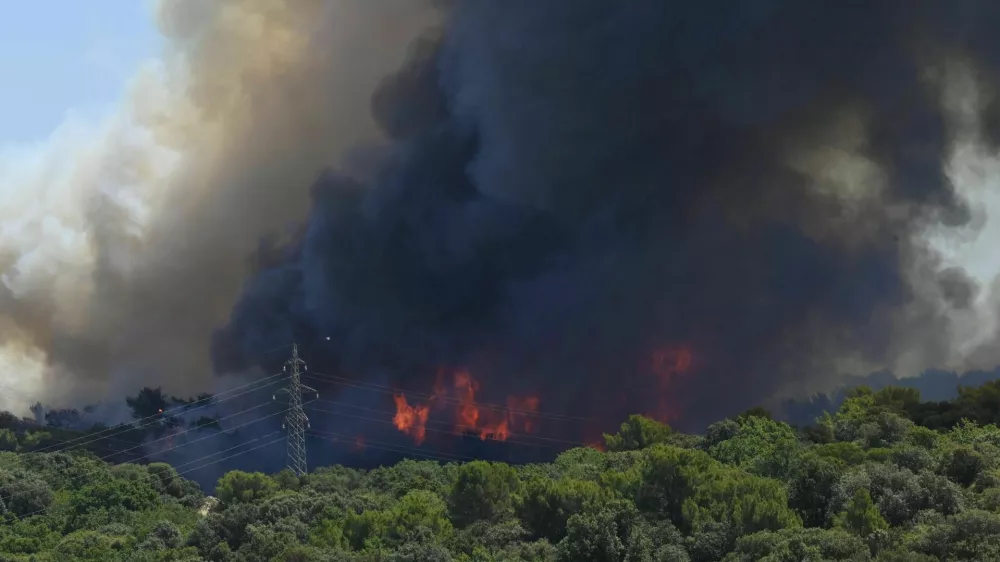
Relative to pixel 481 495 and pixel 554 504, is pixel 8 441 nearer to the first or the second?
pixel 481 495

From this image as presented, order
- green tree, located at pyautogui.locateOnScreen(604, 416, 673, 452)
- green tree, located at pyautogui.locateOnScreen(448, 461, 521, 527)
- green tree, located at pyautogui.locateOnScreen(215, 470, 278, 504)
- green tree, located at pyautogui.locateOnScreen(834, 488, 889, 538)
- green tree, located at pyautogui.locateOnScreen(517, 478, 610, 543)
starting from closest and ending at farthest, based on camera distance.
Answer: green tree, located at pyautogui.locateOnScreen(834, 488, 889, 538) < green tree, located at pyautogui.locateOnScreen(517, 478, 610, 543) < green tree, located at pyautogui.locateOnScreen(448, 461, 521, 527) < green tree, located at pyautogui.locateOnScreen(215, 470, 278, 504) < green tree, located at pyautogui.locateOnScreen(604, 416, 673, 452)

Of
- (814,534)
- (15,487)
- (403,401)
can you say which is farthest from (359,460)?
(814,534)

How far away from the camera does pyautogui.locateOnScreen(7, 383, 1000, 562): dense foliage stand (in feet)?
208

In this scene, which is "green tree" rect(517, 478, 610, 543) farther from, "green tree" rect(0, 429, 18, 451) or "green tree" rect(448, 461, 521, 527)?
"green tree" rect(0, 429, 18, 451)

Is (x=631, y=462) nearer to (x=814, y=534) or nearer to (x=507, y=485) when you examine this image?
(x=507, y=485)

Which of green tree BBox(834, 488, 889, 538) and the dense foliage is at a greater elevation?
the dense foliage

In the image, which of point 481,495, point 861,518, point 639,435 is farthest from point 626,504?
point 639,435

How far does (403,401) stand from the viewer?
124688 mm

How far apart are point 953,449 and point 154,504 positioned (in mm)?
66490

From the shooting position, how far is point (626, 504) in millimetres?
71625

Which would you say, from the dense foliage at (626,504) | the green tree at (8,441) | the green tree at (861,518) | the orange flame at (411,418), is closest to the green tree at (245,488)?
the dense foliage at (626,504)

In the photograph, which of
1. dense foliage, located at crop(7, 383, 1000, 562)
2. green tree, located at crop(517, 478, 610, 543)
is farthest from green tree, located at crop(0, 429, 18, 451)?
green tree, located at crop(517, 478, 610, 543)

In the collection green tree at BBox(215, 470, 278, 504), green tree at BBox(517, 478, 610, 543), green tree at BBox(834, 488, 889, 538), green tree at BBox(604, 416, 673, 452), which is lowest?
green tree at BBox(834, 488, 889, 538)

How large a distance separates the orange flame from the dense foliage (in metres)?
9.31
